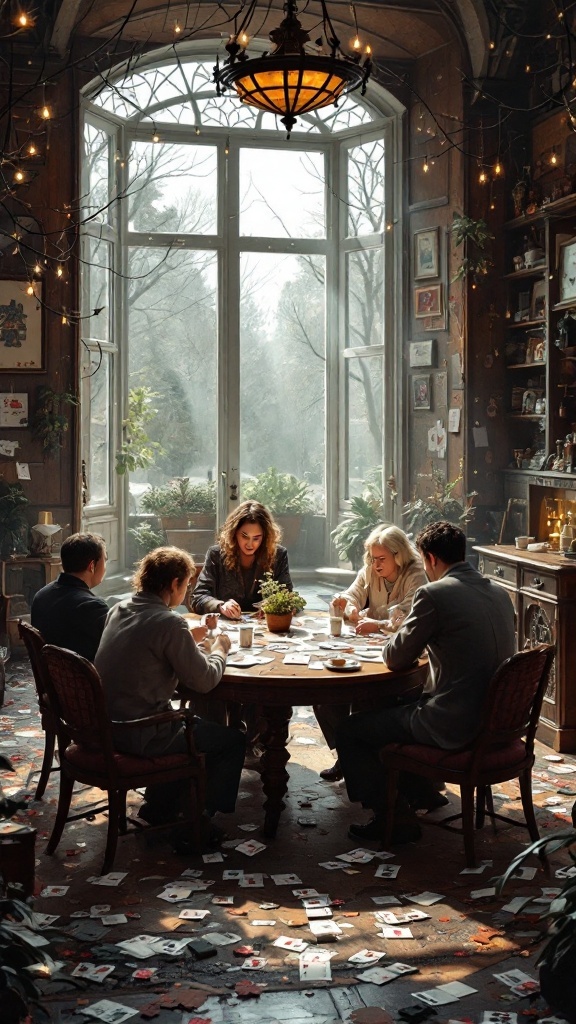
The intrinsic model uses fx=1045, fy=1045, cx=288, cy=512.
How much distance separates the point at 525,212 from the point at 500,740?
4.79m

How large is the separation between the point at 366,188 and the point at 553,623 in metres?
4.92

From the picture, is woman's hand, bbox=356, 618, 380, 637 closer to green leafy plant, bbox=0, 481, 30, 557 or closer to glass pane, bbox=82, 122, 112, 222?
green leafy plant, bbox=0, 481, 30, 557

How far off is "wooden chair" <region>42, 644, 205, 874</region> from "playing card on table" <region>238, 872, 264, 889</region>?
30 cm

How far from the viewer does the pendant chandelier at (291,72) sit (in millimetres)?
3971

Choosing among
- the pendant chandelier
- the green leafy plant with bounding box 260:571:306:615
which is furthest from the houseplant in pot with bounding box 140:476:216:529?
the pendant chandelier

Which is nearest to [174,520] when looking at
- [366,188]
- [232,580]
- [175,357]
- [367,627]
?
[175,357]

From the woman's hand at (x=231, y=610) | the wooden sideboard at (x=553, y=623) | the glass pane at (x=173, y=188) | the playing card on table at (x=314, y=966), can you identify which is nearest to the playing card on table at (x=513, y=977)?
the playing card on table at (x=314, y=966)

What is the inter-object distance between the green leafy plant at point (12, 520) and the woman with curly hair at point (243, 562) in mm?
2595

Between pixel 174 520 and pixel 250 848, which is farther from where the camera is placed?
pixel 174 520

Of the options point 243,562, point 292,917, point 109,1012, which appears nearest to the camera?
point 109,1012

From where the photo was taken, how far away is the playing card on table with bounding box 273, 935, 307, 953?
11.4 feet

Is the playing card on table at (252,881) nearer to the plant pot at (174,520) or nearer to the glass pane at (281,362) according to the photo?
the plant pot at (174,520)

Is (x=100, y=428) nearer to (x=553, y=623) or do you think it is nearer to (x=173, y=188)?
(x=173, y=188)

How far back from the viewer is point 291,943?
350 centimetres
